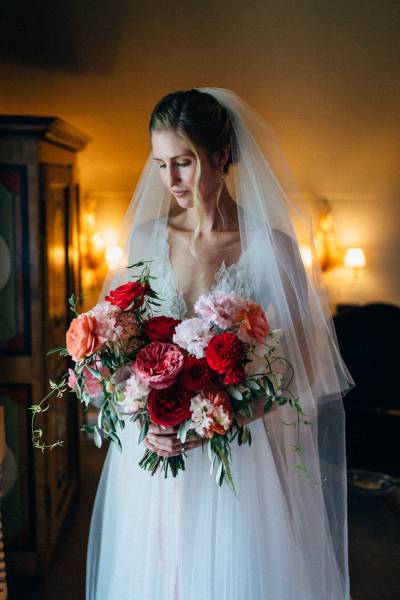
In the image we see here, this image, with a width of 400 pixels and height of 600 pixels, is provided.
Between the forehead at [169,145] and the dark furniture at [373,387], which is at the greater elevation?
the forehead at [169,145]

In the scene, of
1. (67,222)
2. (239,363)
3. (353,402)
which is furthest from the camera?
(353,402)

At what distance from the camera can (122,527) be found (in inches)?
71.4

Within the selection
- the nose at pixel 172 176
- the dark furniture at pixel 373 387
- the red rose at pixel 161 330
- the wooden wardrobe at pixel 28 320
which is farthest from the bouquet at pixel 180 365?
the dark furniture at pixel 373 387

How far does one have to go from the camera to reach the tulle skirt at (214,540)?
1654 mm

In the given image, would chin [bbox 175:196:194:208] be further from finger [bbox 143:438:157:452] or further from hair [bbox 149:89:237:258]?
finger [bbox 143:438:157:452]

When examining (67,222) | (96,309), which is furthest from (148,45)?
(96,309)

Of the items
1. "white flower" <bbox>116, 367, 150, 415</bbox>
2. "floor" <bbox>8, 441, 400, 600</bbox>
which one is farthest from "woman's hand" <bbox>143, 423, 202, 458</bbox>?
"floor" <bbox>8, 441, 400, 600</bbox>

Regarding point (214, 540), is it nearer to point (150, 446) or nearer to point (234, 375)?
point (150, 446)

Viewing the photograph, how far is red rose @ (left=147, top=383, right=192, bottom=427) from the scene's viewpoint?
1.37 metres

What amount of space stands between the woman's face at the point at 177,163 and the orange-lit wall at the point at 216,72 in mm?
2775

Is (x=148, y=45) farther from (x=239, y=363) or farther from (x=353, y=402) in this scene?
(x=239, y=363)

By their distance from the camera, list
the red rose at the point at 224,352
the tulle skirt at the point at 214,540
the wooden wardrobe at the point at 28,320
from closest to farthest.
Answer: the red rose at the point at 224,352
the tulle skirt at the point at 214,540
the wooden wardrobe at the point at 28,320

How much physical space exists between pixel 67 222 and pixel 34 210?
677 millimetres

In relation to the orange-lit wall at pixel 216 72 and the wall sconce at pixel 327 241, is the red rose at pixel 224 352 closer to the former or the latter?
the orange-lit wall at pixel 216 72
